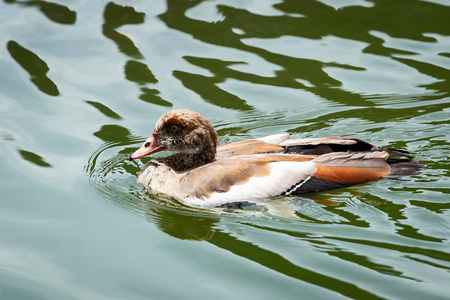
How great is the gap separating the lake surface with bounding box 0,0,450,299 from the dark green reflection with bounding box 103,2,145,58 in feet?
0.12

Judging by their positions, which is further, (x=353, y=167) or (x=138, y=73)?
(x=138, y=73)

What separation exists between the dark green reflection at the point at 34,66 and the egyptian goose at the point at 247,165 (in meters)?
2.78

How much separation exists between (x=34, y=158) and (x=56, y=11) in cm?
468

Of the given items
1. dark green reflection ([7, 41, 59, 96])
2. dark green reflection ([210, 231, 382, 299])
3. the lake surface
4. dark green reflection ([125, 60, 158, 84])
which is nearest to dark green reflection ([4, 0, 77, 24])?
the lake surface

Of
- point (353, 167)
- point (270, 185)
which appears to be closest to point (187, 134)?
point (270, 185)

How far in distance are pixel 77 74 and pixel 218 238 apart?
16.3 feet

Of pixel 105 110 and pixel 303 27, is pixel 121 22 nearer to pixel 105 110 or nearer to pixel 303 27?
pixel 105 110

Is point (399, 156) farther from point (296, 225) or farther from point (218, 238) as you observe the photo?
point (218, 238)

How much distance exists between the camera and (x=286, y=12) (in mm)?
11758

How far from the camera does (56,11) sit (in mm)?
11719

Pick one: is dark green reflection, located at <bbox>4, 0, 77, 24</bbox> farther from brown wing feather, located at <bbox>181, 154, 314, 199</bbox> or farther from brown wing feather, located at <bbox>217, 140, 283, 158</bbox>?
brown wing feather, located at <bbox>181, 154, 314, 199</bbox>

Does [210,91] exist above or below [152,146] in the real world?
above

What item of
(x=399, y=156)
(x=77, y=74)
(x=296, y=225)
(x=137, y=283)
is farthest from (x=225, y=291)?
(x=77, y=74)

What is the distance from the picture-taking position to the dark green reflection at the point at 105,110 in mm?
9023
